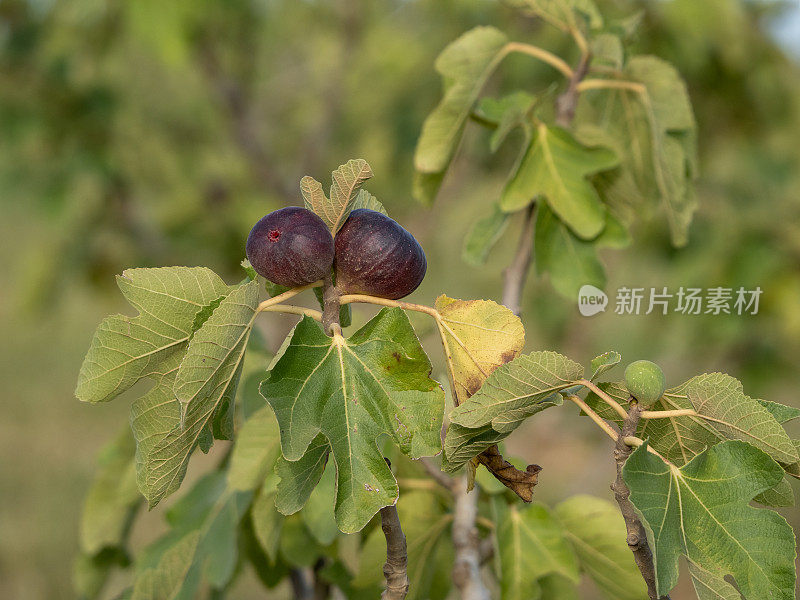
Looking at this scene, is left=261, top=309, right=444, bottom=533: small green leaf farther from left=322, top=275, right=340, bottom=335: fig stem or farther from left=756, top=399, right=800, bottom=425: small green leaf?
left=756, top=399, right=800, bottom=425: small green leaf

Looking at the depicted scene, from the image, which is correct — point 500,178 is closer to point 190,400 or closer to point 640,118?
point 640,118

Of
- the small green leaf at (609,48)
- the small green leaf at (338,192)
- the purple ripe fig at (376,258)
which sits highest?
the small green leaf at (609,48)

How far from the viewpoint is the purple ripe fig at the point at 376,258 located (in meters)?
0.63

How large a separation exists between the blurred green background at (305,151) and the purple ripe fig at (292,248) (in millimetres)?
1185

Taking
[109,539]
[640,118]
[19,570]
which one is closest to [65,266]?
[19,570]

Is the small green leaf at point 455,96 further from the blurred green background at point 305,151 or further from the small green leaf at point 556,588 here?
the blurred green background at point 305,151

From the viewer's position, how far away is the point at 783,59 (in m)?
3.02

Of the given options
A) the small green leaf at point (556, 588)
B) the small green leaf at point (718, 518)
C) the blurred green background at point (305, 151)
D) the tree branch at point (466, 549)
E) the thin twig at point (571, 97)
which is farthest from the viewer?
the blurred green background at point (305, 151)

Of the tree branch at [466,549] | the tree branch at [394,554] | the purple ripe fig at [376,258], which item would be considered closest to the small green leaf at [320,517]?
the tree branch at [466,549]

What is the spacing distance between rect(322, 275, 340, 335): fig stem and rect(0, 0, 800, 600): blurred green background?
3.82ft

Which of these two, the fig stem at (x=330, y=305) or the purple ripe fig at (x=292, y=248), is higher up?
the purple ripe fig at (x=292, y=248)

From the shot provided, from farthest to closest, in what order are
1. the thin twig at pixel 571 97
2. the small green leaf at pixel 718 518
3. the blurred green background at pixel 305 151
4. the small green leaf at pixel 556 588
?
the blurred green background at pixel 305 151 → the thin twig at pixel 571 97 → the small green leaf at pixel 556 588 → the small green leaf at pixel 718 518

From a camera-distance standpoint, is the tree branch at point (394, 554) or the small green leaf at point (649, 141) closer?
the tree branch at point (394, 554)

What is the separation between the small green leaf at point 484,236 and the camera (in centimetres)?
107
